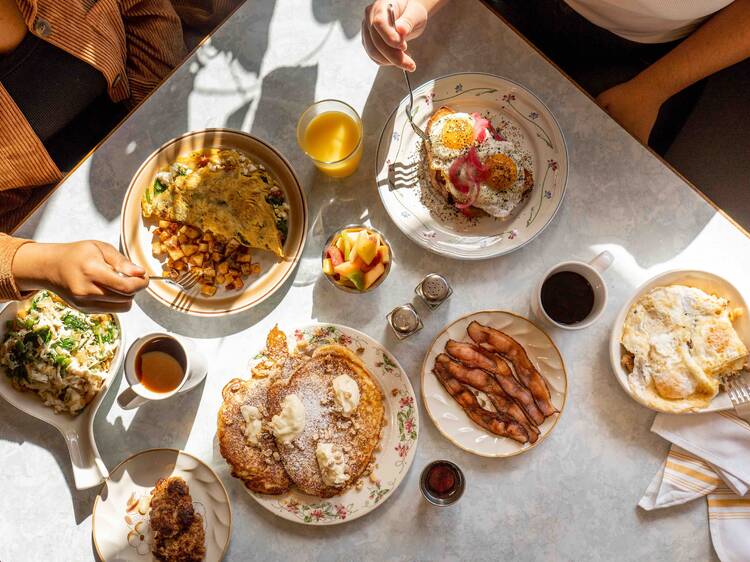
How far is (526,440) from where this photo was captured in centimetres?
167

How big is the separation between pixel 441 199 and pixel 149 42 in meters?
1.16

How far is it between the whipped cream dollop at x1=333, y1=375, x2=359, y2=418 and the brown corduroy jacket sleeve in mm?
939

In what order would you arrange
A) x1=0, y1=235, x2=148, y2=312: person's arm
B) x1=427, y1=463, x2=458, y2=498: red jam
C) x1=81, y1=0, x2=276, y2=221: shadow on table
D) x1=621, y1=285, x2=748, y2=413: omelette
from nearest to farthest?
x1=0, y1=235, x2=148, y2=312: person's arm < x1=621, y1=285, x2=748, y2=413: omelette < x1=427, y1=463, x2=458, y2=498: red jam < x1=81, y1=0, x2=276, y2=221: shadow on table

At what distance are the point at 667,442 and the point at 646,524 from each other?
261 mm

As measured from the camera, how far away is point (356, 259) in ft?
5.48

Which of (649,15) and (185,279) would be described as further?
(185,279)

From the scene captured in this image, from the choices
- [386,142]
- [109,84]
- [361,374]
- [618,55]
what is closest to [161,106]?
[109,84]

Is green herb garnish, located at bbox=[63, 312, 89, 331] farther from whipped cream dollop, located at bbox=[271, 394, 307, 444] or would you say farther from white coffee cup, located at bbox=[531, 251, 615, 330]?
white coffee cup, located at bbox=[531, 251, 615, 330]

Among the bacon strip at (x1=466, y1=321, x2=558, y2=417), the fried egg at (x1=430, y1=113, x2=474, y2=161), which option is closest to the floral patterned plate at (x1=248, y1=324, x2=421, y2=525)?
the bacon strip at (x1=466, y1=321, x2=558, y2=417)

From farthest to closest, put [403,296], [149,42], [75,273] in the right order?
[149,42]
[403,296]
[75,273]

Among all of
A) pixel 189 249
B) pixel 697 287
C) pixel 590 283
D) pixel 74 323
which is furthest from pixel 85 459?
pixel 697 287

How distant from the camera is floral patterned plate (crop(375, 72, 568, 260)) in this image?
5.57 feet

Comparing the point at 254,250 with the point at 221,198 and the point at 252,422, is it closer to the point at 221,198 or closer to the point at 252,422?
the point at 221,198

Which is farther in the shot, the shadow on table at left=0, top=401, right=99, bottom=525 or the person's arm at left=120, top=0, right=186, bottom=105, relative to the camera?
the person's arm at left=120, top=0, right=186, bottom=105
